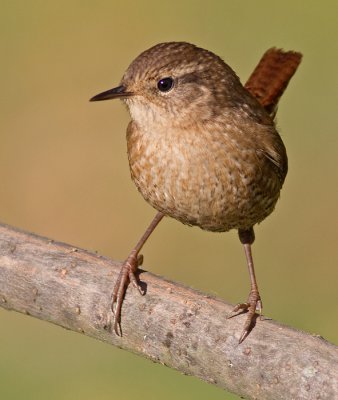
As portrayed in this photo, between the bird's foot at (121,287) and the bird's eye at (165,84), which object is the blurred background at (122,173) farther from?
the bird's eye at (165,84)

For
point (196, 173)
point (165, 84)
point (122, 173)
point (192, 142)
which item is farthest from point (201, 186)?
point (122, 173)

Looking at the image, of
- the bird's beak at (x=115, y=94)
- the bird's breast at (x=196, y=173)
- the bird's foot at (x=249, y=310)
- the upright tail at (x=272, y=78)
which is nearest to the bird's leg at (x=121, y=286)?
the bird's breast at (x=196, y=173)

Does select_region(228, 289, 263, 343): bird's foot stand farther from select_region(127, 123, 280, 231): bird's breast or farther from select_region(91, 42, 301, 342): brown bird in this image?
select_region(127, 123, 280, 231): bird's breast

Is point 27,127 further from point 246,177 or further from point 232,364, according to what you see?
point 232,364

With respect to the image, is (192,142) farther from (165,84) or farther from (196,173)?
(165,84)

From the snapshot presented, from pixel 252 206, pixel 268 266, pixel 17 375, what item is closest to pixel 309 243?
pixel 268 266

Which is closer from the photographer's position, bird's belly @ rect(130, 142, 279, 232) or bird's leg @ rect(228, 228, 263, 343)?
bird's leg @ rect(228, 228, 263, 343)

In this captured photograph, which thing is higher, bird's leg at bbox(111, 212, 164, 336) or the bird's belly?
the bird's belly

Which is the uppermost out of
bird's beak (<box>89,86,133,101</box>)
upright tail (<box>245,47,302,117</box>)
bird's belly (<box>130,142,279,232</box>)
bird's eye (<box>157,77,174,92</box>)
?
upright tail (<box>245,47,302,117</box>)

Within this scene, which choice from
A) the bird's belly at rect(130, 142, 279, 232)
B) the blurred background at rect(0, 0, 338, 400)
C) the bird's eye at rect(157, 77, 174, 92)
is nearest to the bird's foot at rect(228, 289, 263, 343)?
the bird's belly at rect(130, 142, 279, 232)
